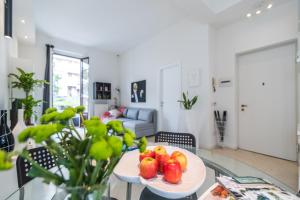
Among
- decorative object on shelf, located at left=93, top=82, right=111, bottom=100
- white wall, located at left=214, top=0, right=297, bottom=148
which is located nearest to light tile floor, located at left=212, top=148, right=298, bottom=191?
white wall, located at left=214, top=0, right=297, bottom=148

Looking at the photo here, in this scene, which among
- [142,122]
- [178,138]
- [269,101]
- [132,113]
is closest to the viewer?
[178,138]

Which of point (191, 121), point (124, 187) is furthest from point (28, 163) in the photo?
point (191, 121)

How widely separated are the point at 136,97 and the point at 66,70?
2945 millimetres

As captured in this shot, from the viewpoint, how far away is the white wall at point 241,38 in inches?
109

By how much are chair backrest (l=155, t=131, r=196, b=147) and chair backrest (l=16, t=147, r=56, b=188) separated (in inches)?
39.8

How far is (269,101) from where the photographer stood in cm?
308

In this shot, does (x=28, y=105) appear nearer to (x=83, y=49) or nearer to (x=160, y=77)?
(x=160, y=77)

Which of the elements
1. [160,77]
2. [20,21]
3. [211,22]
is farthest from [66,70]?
[211,22]

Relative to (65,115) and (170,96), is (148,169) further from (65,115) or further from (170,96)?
(170,96)

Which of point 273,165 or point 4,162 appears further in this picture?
point 273,165

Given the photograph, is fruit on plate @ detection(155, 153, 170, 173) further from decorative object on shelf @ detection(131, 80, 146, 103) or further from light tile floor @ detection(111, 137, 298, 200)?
decorative object on shelf @ detection(131, 80, 146, 103)

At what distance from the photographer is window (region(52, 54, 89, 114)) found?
5.65m

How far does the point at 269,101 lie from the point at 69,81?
20.8ft

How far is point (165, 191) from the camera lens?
68 centimetres
